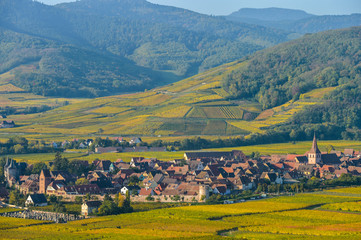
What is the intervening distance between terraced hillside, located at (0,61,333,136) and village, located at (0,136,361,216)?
33.0m

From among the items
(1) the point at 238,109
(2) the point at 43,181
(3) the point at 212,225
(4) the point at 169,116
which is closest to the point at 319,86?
(1) the point at 238,109

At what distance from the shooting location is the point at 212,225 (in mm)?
58594

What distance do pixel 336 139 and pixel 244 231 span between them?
303 ft

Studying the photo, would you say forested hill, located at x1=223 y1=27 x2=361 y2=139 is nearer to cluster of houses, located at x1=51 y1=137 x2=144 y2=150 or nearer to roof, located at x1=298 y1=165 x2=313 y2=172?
→ cluster of houses, located at x1=51 y1=137 x2=144 y2=150

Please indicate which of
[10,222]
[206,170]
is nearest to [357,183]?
[206,170]

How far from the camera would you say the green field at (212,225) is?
178 ft

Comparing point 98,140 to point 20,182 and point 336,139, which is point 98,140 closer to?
point 20,182

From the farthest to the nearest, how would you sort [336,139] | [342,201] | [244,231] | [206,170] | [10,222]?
[336,139]
[206,170]
[342,201]
[10,222]
[244,231]

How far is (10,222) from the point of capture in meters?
62.5

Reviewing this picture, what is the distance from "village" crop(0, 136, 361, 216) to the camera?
7969 cm

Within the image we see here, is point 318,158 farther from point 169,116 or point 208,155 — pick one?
point 169,116

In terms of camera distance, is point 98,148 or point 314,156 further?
Result: point 98,148

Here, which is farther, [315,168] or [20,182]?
[315,168]

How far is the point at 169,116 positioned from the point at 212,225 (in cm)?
10111
